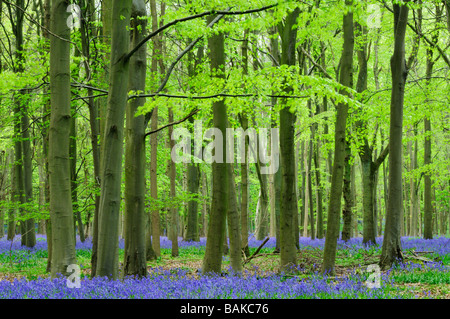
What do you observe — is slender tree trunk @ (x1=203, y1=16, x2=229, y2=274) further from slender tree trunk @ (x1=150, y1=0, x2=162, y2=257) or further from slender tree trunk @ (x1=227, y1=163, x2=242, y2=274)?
slender tree trunk @ (x1=150, y1=0, x2=162, y2=257)

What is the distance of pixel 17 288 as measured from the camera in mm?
5258

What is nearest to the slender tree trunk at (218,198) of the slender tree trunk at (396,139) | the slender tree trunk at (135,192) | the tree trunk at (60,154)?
the slender tree trunk at (135,192)

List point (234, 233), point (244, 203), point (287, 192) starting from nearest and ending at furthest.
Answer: point (287, 192) < point (234, 233) < point (244, 203)

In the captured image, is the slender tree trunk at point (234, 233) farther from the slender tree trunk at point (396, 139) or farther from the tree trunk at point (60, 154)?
the tree trunk at point (60, 154)

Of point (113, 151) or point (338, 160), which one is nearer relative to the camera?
point (113, 151)

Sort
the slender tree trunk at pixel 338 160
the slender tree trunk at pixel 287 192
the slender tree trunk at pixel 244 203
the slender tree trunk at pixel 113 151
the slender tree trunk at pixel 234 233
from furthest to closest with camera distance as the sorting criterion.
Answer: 1. the slender tree trunk at pixel 244 203
2. the slender tree trunk at pixel 234 233
3. the slender tree trunk at pixel 287 192
4. the slender tree trunk at pixel 338 160
5. the slender tree trunk at pixel 113 151

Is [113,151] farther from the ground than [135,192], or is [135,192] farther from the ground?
[113,151]

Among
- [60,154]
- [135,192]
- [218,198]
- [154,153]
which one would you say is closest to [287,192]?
[218,198]

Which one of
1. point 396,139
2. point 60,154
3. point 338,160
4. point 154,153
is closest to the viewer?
point 60,154

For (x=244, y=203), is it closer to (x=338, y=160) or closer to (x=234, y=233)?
(x=234, y=233)

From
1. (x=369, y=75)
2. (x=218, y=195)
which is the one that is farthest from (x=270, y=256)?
(x=369, y=75)
